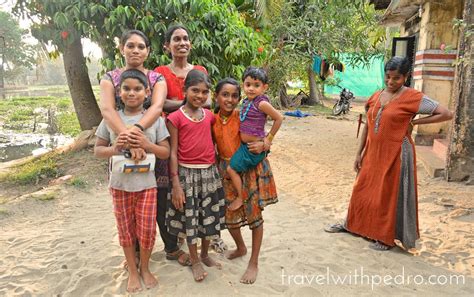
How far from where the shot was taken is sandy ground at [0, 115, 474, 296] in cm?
252

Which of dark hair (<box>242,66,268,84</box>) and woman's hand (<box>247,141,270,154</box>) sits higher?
dark hair (<box>242,66,268,84</box>)

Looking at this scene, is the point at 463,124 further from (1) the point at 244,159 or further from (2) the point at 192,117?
(2) the point at 192,117

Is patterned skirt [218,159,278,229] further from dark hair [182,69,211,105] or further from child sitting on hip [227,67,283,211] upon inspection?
dark hair [182,69,211,105]

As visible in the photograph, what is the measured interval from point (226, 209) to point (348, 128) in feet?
28.1

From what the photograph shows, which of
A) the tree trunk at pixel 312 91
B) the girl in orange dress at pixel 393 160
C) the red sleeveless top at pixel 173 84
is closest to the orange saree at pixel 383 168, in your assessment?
the girl in orange dress at pixel 393 160

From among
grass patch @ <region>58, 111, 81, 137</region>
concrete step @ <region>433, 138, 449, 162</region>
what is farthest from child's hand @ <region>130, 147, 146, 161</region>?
grass patch @ <region>58, 111, 81, 137</region>

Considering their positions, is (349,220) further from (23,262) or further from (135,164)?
(23,262)

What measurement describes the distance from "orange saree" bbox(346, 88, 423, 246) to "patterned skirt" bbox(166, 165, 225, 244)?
1420mm

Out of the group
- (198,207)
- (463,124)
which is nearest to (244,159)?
(198,207)

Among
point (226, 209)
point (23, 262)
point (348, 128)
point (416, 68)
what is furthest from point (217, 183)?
point (348, 128)

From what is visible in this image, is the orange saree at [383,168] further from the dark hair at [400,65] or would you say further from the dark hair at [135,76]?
the dark hair at [135,76]

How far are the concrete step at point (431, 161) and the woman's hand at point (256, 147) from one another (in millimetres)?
3866

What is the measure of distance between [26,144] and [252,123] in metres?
9.93

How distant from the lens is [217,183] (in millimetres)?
2455
